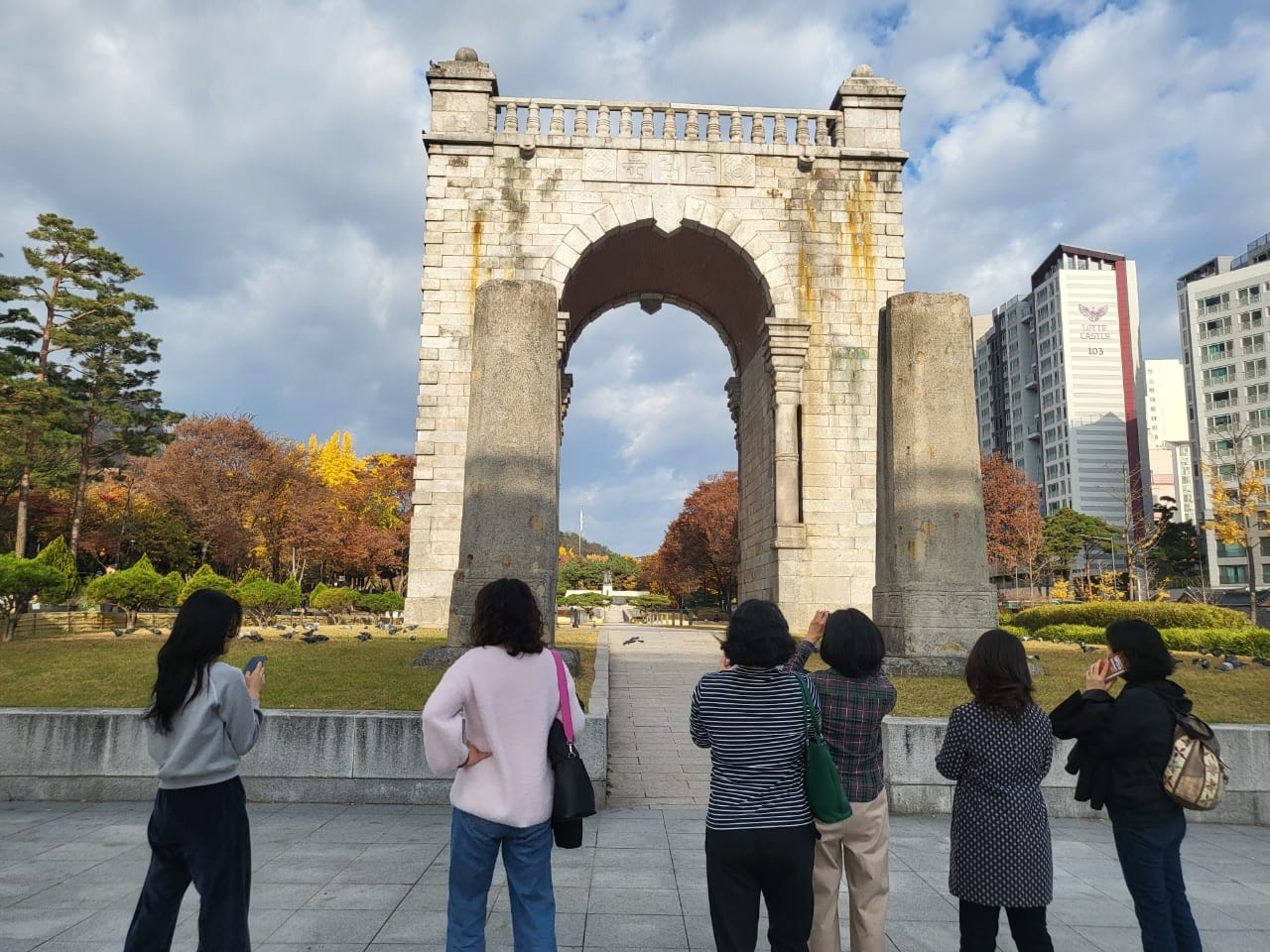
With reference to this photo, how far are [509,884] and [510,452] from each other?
6769 millimetres

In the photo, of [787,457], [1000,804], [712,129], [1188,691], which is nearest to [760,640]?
[1000,804]

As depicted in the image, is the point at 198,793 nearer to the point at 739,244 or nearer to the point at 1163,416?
the point at 739,244

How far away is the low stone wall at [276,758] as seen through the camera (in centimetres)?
698

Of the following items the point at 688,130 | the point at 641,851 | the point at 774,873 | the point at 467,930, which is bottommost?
the point at 641,851

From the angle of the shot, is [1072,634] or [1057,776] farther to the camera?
[1072,634]

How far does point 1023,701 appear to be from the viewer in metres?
3.50

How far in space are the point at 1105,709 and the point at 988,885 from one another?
101 cm

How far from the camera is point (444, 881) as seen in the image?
202 inches

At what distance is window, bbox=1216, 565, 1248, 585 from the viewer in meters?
Result: 65.4

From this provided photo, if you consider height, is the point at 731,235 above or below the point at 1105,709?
above

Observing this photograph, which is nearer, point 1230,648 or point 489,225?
point 1230,648

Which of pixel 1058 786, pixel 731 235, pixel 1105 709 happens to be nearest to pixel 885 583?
pixel 1058 786

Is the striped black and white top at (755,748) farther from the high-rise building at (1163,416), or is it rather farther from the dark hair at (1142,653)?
the high-rise building at (1163,416)

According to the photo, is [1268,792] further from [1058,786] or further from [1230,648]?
[1230,648]
